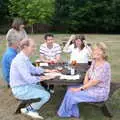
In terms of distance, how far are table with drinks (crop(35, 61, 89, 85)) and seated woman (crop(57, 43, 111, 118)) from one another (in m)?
0.16

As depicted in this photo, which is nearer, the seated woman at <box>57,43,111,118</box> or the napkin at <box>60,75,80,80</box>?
the seated woman at <box>57,43,111,118</box>

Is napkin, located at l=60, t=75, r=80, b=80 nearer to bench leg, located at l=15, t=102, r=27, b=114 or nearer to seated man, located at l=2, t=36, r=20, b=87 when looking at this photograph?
bench leg, located at l=15, t=102, r=27, b=114

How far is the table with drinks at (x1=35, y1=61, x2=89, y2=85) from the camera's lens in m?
6.11

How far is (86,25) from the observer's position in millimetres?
31906

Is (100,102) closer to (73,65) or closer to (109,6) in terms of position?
(73,65)

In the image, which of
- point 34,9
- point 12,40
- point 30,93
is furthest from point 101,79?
point 34,9

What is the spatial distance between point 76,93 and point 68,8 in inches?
1056

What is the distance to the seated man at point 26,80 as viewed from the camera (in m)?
5.96

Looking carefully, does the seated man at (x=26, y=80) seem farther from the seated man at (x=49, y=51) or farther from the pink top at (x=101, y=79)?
the seated man at (x=49, y=51)

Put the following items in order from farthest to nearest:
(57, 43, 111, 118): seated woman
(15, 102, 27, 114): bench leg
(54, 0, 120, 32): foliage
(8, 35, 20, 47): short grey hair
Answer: (54, 0, 120, 32): foliage
(8, 35, 20, 47): short grey hair
(15, 102, 27, 114): bench leg
(57, 43, 111, 118): seated woman

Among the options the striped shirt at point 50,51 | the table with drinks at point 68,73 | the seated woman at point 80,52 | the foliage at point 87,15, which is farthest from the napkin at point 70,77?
the foliage at point 87,15

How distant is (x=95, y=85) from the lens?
604 cm

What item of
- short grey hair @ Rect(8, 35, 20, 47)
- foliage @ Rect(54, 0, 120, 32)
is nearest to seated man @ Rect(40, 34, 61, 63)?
short grey hair @ Rect(8, 35, 20, 47)

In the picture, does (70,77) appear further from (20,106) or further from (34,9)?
(34,9)
